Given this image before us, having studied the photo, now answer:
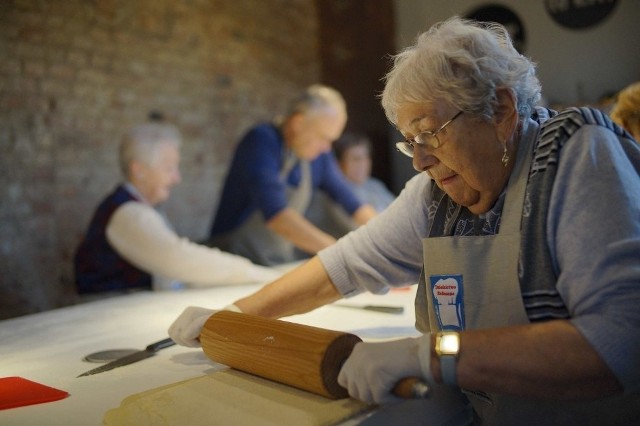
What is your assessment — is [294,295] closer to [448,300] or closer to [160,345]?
[160,345]

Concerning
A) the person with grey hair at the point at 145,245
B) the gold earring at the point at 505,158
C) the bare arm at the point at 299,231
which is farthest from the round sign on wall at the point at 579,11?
the gold earring at the point at 505,158

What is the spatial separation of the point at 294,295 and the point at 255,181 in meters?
1.72

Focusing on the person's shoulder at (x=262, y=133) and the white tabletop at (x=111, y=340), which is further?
the person's shoulder at (x=262, y=133)

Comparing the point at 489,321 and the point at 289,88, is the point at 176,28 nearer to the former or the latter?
the point at 289,88

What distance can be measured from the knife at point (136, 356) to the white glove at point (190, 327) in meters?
0.06

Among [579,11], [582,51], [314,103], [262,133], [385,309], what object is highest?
[579,11]

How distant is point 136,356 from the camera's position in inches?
59.0

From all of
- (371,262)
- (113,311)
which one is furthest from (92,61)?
(371,262)

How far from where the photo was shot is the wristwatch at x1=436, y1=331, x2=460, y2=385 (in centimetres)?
104

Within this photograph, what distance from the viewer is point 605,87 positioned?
4859 mm

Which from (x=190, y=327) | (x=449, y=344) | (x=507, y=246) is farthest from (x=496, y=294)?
(x=190, y=327)

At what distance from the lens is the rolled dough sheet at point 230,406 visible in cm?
106

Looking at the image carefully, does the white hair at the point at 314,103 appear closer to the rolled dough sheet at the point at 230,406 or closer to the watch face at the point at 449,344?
the rolled dough sheet at the point at 230,406

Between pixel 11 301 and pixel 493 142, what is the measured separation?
3.39 meters
